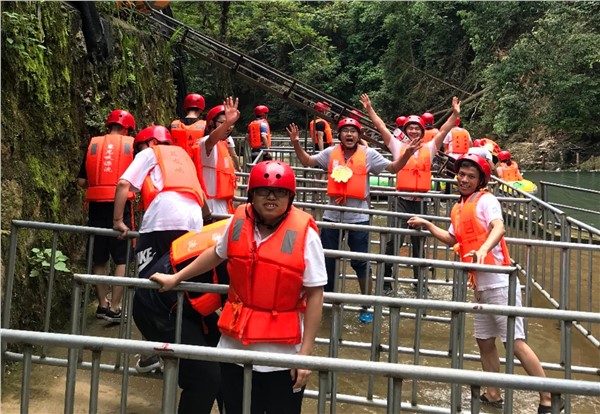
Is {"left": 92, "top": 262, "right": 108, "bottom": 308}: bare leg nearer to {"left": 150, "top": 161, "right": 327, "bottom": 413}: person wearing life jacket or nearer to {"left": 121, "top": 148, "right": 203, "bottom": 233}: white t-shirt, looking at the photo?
{"left": 121, "top": 148, "right": 203, "bottom": 233}: white t-shirt

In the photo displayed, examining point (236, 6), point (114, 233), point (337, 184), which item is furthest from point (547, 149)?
point (114, 233)

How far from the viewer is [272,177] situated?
9.21ft

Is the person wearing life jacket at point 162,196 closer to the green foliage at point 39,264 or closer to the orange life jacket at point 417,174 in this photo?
the green foliage at point 39,264

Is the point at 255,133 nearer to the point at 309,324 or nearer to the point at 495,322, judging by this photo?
the point at 495,322

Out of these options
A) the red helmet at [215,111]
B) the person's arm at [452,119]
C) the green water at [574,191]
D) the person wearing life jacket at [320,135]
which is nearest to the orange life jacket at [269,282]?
the red helmet at [215,111]

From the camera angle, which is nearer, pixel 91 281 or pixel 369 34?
pixel 91 281

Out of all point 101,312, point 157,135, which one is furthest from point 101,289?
point 157,135

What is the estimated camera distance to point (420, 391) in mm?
4688

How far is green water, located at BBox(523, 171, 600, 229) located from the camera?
15.6 m

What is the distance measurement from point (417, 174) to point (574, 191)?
14.2 m

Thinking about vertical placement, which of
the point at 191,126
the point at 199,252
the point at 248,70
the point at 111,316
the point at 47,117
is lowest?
the point at 111,316

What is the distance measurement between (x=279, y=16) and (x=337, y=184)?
22743 mm

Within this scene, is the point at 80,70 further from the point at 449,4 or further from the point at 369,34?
the point at 369,34

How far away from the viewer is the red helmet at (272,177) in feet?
9.21
